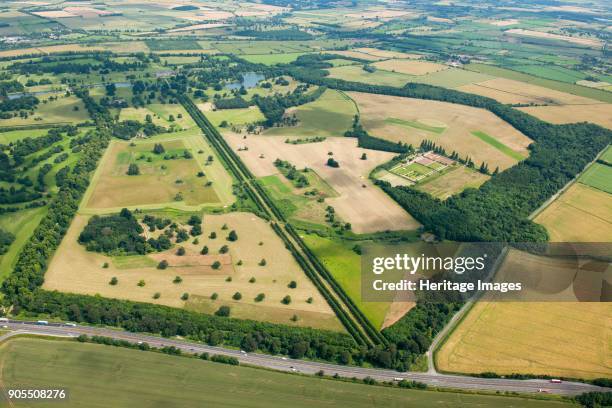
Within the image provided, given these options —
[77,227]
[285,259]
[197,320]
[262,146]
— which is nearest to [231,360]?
[197,320]

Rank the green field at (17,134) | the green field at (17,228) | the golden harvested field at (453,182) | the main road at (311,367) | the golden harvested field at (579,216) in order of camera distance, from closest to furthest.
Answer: the main road at (311,367) → the green field at (17,228) → the golden harvested field at (579,216) → the golden harvested field at (453,182) → the green field at (17,134)

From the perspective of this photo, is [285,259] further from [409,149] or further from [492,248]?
[409,149]

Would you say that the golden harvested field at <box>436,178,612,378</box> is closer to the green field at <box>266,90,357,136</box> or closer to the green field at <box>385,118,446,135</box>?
the green field at <box>385,118,446,135</box>

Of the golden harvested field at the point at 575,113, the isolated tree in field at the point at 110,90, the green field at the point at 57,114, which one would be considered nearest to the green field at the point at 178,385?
the green field at the point at 57,114

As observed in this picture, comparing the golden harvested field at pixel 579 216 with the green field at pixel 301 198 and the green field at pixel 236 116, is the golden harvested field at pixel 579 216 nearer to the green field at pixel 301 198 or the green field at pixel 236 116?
the green field at pixel 301 198

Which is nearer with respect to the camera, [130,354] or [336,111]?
[130,354]

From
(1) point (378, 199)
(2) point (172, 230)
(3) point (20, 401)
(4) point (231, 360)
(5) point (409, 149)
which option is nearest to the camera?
(3) point (20, 401)

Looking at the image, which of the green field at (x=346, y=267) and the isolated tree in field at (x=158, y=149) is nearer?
the green field at (x=346, y=267)
